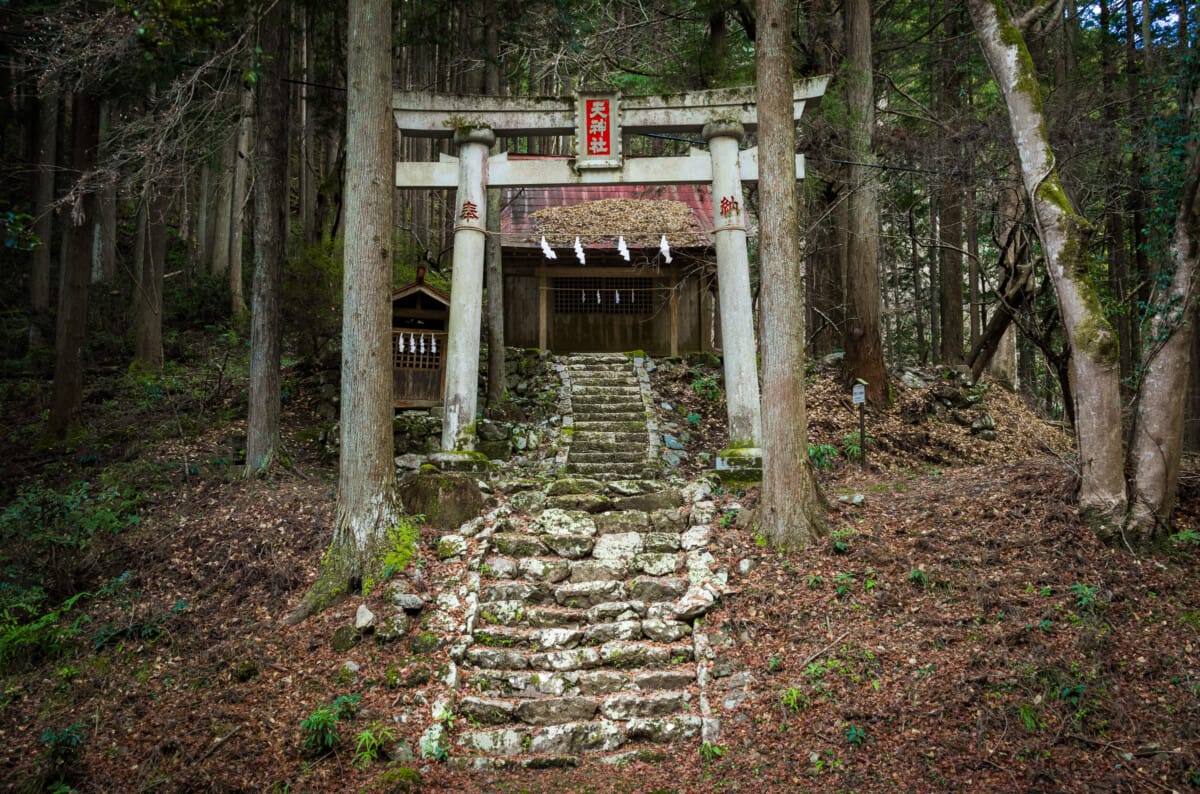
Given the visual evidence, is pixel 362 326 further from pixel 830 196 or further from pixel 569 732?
pixel 830 196

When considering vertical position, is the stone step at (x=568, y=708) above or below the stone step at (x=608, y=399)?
below

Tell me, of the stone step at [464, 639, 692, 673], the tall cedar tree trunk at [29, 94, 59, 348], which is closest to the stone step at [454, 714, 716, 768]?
the stone step at [464, 639, 692, 673]

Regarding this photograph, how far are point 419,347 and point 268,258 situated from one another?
3386mm

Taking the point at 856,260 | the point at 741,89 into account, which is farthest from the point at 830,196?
the point at 741,89

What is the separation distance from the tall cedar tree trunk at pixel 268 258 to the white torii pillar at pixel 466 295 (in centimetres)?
225

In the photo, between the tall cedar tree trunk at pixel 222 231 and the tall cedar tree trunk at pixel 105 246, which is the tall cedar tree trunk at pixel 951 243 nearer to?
the tall cedar tree trunk at pixel 222 231

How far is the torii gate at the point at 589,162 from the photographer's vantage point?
984 cm

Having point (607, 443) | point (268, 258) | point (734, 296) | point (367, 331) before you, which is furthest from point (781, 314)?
point (268, 258)

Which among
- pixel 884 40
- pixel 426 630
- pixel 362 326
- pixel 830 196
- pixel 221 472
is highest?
pixel 884 40

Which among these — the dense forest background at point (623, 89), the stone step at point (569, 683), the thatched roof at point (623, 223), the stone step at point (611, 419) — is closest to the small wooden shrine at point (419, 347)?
the dense forest background at point (623, 89)

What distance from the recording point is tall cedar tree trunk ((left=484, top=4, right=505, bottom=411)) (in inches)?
508

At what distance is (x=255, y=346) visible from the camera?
965 cm

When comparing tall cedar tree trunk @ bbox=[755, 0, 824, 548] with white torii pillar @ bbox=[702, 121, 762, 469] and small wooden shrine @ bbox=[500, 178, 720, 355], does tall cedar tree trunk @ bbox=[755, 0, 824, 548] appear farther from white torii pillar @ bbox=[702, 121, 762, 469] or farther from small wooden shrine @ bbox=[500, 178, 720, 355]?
small wooden shrine @ bbox=[500, 178, 720, 355]

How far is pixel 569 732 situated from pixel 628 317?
13411 mm
